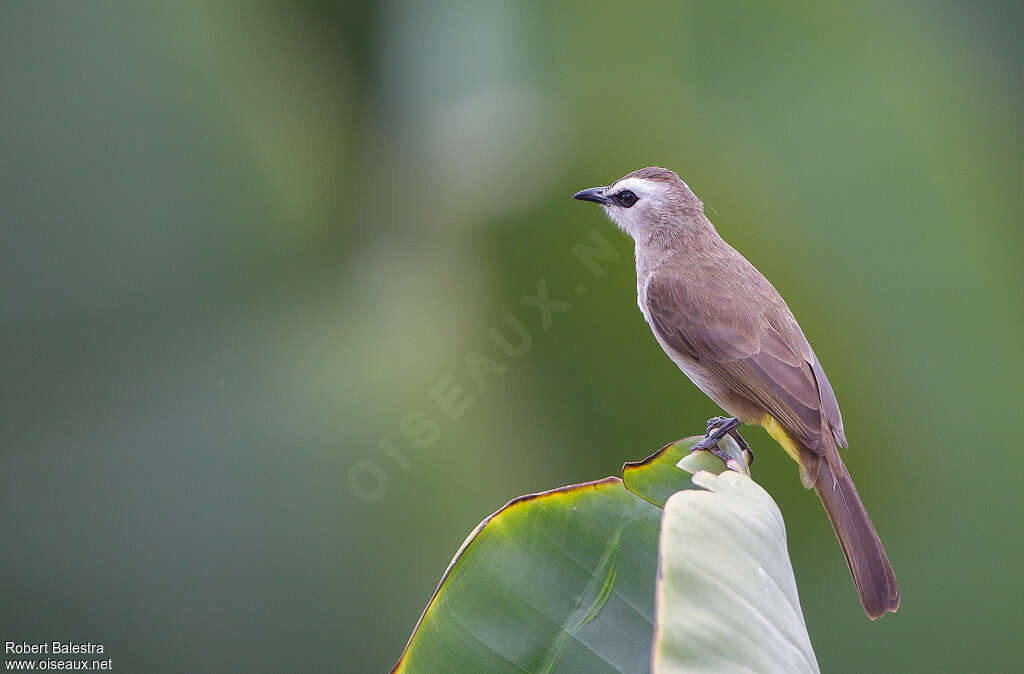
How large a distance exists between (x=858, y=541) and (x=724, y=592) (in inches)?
36.3

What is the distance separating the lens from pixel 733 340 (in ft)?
6.61

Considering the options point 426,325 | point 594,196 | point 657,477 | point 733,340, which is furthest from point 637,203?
point 657,477

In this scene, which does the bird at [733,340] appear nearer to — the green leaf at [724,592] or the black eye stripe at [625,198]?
the black eye stripe at [625,198]

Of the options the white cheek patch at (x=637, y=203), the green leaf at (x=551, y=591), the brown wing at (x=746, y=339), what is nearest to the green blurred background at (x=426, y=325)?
the white cheek patch at (x=637, y=203)

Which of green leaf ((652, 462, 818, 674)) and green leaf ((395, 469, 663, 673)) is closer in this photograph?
green leaf ((652, 462, 818, 674))

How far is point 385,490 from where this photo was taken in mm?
2459

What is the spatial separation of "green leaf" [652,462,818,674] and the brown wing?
0.92 m

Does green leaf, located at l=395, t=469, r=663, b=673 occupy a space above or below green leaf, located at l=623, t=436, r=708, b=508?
below

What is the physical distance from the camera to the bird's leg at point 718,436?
161 cm

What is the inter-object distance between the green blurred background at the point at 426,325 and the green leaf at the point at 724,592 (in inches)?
51.6

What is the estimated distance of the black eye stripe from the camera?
2.24 metres

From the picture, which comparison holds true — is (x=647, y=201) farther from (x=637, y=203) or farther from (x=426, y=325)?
(x=426, y=325)

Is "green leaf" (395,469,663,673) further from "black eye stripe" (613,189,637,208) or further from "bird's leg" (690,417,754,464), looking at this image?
"black eye stripe" (613,189,637,208)

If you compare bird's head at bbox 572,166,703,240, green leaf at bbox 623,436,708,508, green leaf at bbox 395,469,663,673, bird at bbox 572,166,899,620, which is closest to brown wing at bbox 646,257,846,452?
bird at bbox 572,166,899,620
